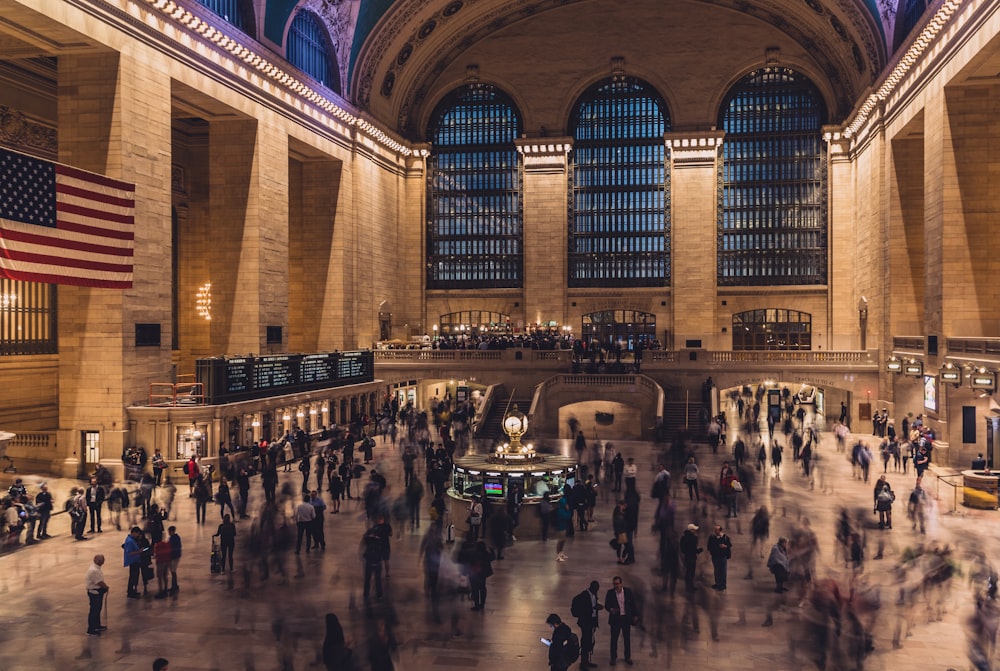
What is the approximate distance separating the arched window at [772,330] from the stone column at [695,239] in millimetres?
944

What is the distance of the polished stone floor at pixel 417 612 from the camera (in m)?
10.5

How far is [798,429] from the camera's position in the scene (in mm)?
31594

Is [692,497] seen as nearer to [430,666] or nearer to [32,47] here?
[430,666]

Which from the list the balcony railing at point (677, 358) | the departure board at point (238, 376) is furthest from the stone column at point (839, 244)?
the departure board at point (238, 376)

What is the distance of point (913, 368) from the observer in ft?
94.6

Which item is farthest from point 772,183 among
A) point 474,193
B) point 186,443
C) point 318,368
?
point 186,443

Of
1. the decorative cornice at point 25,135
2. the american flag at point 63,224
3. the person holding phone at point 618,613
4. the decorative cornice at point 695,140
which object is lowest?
the person holding phone at point 618,613

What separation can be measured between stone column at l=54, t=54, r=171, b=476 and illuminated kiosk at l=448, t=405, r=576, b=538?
10.4 meters

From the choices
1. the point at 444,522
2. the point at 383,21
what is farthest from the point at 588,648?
the point at 383,21

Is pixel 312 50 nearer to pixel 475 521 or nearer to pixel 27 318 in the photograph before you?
pixel 27 318

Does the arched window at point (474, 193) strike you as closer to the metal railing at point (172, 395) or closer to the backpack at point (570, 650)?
the metal railing at point (172, 395)

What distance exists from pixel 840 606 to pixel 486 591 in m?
5.19

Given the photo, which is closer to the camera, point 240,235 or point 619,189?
point 240,235

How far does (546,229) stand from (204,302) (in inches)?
753
